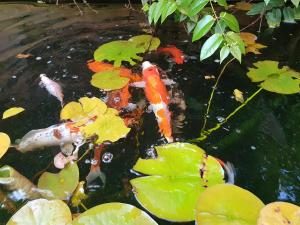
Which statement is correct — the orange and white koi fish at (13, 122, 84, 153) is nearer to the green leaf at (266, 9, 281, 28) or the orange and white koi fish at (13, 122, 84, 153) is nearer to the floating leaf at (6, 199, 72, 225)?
the floating leaf at (6, 199, 72, 225)

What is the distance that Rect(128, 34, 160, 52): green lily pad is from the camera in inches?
79.1

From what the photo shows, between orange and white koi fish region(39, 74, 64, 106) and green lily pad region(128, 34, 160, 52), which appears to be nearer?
orange and white koi fish region(39, 74, 64, 106)

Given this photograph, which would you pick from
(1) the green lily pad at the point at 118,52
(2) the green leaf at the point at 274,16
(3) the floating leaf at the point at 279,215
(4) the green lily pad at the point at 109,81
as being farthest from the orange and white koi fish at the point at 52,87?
(2) the green leaf at the point at 274,16

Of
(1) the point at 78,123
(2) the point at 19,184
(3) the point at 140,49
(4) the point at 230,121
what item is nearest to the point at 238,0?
(3) the point at 140,49

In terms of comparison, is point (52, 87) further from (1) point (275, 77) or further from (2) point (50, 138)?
(1) point (275, 77)

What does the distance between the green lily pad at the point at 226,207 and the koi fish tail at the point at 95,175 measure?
38cm

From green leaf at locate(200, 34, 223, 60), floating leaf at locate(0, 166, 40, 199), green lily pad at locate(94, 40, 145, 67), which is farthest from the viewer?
green lily pad at locate(94, 40, 145, 67)

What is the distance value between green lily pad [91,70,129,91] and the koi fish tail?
483mm

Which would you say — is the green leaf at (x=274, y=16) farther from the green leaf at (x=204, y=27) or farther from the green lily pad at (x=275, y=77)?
the green leaf at (x=204, y=27)

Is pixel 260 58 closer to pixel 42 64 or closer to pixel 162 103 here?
pixel 162 103

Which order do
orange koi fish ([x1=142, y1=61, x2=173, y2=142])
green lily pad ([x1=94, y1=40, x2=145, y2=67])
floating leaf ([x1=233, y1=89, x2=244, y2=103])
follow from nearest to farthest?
orange koi fish ([x1=142, y1=61, x2=173, y2=142]) → floating leaf ([x1=233, y1=89, x2=244, y2=103]) → green lily pad ([x1=94, y1=40, x2=145, y2=67])

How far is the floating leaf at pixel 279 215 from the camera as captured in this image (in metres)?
0.94

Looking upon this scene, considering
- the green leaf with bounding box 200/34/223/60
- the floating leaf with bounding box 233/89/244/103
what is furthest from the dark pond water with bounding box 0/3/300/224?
the green leaf with bounding box 200/34/223/60

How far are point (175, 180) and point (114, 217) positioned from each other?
0.79ft
